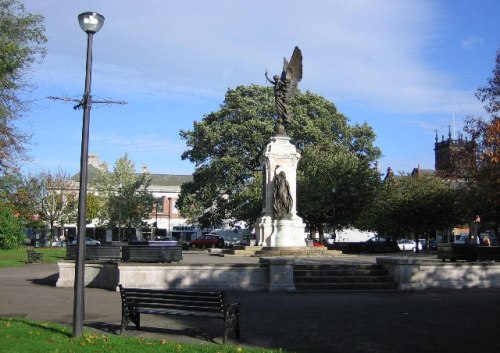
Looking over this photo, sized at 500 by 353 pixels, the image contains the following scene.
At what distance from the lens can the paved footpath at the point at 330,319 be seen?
9.14m

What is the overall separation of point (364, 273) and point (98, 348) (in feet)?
36.3

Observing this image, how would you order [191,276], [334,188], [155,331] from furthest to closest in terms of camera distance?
[334,188] → [191,276] → [155,331]

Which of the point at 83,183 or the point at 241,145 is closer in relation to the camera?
the point at 83,183

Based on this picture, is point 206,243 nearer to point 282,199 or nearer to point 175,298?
point 282,199

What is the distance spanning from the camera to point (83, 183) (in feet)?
31.3

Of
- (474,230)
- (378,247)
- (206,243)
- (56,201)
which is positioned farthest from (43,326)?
(56,201)

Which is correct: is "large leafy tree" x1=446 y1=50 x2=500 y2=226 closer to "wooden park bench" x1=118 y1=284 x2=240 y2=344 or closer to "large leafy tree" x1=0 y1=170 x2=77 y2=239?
"wooden park bench" x1=118 y1=284 x2=240 y2=344

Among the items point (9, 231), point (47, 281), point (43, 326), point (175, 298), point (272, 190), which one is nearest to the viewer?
point (175, 298)

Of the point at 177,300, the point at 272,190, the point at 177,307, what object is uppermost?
the point at 272,190

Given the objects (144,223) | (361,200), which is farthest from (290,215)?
(144,223)

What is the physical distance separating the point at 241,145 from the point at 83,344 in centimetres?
4042

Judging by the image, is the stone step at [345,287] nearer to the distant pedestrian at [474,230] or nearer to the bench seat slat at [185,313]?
the bench seat slat at [185,313]

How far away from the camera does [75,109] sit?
10047 millimetres

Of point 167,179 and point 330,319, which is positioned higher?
point 167,179
